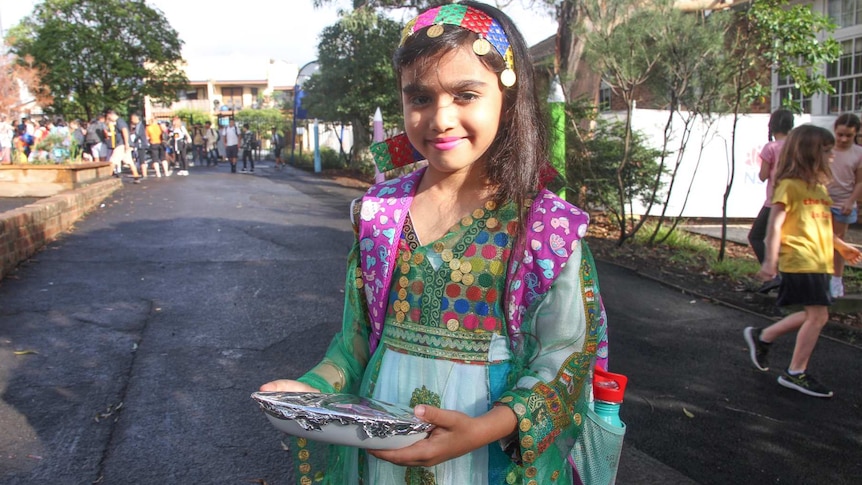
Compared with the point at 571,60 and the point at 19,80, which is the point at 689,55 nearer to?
the point at 571,60

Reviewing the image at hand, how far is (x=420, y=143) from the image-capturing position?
1.53m

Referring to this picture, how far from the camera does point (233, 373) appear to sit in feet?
14.8

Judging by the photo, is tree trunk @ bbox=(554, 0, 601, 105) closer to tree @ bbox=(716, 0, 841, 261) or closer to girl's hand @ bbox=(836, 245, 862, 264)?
tree @ bbox=(716, 0, 841, 261)

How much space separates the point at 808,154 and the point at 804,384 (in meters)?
1.51

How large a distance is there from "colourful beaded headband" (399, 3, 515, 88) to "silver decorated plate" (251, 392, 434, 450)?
74 cm

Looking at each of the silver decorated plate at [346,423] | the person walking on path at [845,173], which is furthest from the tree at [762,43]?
the silver decorated plate at [346,423]

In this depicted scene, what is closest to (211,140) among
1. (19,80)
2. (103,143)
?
(103,143)

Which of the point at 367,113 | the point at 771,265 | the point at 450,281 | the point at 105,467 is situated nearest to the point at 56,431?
the point at 105,467

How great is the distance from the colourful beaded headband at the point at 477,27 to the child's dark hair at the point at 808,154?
3.78 metres

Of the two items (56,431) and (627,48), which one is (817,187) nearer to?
(627,48)

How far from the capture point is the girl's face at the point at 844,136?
6305 millimetres

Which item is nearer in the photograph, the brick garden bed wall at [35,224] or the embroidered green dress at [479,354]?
the embroidered green dress at [479,354]

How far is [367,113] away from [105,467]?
51.2 ft

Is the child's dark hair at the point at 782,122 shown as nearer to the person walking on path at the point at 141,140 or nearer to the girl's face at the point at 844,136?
the girl's face at the point at 844,136
